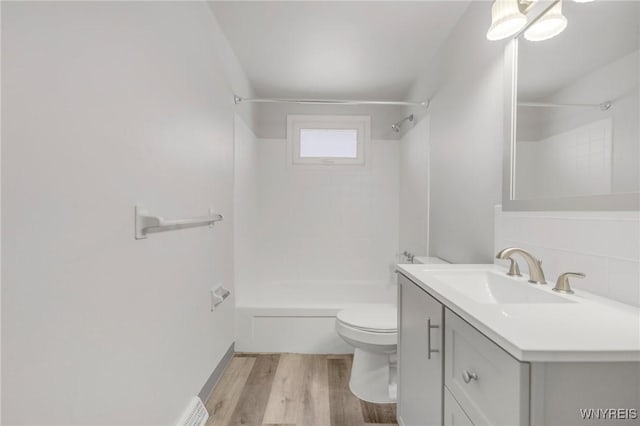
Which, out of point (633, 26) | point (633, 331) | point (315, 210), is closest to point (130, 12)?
point (633, 26)

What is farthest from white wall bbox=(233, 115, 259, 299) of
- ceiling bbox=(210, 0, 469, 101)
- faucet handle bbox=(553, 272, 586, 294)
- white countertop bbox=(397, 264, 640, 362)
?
faucet handle bbox=(553, 272, 586, 294)

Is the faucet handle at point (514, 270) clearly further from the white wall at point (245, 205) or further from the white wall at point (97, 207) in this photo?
the white wall at point (245, 205)

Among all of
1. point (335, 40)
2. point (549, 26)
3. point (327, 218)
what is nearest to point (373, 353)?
point (327, 218)

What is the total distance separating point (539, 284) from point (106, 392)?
1.46 metres

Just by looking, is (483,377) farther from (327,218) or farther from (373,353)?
(327,218)

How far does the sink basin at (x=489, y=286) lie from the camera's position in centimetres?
105

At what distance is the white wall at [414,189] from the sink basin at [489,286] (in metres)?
1.15

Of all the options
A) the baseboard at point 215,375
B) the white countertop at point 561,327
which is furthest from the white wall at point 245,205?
the white countertop at point 561,327

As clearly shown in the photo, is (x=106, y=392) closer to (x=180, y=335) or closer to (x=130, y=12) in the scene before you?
(x=180, y=335)

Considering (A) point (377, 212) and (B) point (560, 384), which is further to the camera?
(A) point (377, 212)

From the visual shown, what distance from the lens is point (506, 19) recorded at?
3.94 ft

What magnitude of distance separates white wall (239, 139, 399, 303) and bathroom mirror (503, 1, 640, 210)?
189 cm

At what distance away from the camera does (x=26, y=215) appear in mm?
653

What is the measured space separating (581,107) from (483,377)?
93 centimetres
